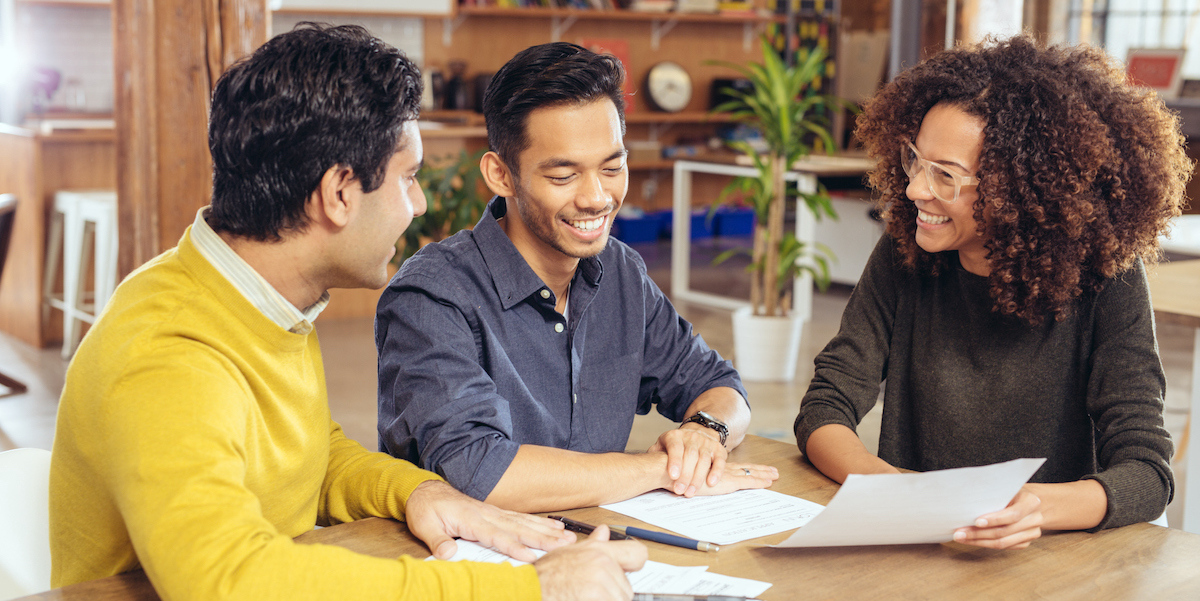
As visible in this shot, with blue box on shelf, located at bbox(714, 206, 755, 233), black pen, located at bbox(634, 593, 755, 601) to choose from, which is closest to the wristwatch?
black pen, located at bbox(634, 593, 755, 601)

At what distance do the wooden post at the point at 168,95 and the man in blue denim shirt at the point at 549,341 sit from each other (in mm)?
1381

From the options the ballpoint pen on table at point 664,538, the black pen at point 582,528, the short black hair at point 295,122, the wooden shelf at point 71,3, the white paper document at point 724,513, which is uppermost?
the wooden shelf at point 71,3

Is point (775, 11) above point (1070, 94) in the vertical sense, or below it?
above

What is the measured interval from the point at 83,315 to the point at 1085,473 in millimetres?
4340

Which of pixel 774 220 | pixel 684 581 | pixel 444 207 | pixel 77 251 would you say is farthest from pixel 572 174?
pixel 77 251

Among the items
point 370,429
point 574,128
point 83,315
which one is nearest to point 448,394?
point 574,128

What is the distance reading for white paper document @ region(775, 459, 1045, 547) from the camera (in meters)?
1.08

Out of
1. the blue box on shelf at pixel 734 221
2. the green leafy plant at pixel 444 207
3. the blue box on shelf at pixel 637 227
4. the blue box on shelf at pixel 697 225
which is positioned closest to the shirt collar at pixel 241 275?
the green leafy plant at pixel 444 207

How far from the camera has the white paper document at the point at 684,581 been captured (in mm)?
1050

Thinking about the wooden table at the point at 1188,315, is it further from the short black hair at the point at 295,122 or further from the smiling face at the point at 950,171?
the short black hair at the point at 295,122

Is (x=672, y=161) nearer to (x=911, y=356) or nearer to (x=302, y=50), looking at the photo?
(x=911, y=356)

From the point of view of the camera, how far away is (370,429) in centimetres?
380

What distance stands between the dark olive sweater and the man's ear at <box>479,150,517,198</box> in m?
0.55

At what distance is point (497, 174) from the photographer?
1.57 metres
